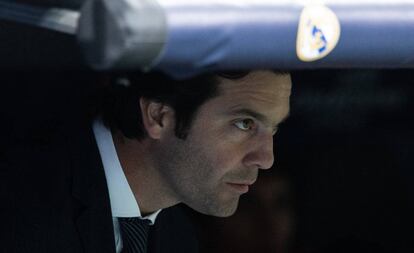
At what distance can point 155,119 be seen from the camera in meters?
3.02

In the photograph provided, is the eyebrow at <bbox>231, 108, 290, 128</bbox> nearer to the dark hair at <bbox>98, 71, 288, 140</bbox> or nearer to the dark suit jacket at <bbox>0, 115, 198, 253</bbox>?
the dark hair at <bbox>98, 71, 288, 140</bbox>

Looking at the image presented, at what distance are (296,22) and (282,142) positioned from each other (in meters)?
2.03

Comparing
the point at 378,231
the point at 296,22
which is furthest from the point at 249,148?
the point at 378,231

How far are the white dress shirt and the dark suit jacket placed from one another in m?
0.06

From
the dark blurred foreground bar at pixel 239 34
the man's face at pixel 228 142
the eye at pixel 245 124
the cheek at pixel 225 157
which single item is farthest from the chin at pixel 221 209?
the dark blurred foreground bar at pixel 239 34

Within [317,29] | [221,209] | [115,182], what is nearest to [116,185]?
[115,182]

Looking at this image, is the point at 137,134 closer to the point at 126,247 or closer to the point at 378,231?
the point at 126,247

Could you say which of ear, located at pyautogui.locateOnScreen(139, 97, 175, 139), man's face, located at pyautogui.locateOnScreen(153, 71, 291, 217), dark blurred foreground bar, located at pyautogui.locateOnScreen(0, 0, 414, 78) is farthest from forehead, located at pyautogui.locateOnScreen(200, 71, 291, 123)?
dark blurred foreground bar, located at pyautogui.locateOnScreen(0, 0, 414, 78)

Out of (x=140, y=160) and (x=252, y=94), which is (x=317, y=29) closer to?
(x=252, y=94)

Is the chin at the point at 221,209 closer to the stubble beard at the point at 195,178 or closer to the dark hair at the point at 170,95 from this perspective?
the stubble beard at the point at 195,178

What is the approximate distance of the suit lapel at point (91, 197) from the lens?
287 centimetres

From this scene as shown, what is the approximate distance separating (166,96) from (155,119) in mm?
95

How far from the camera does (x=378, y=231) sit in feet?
14.0

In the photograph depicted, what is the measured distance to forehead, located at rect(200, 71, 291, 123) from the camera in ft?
9.63
